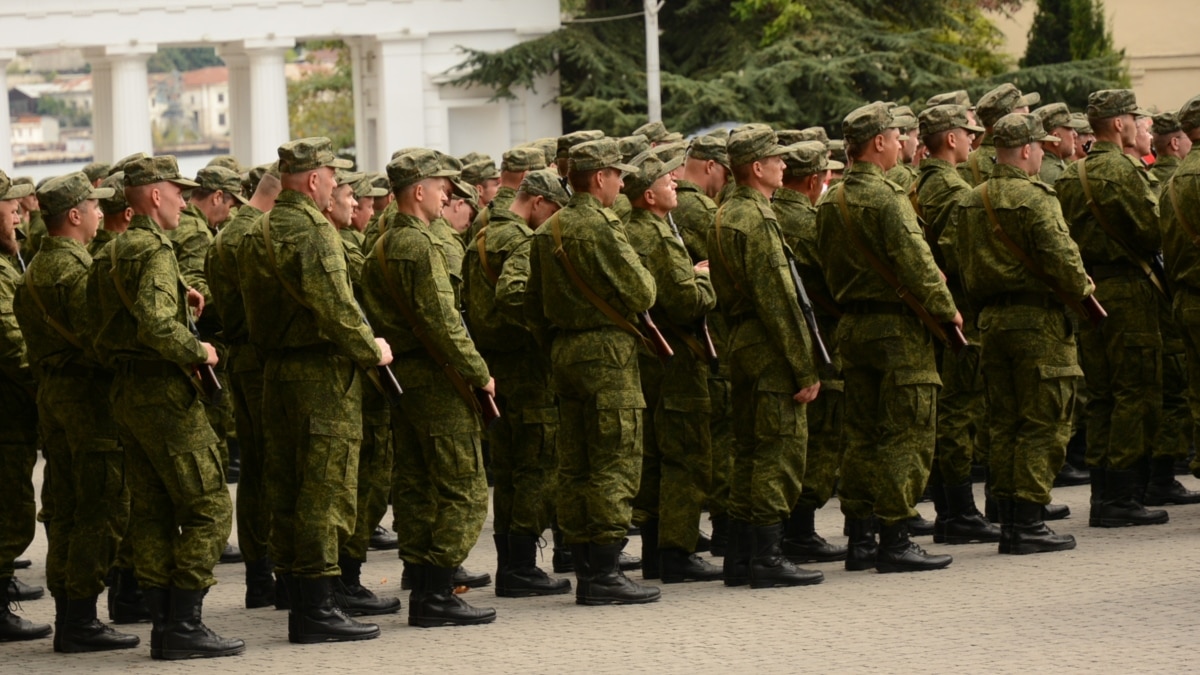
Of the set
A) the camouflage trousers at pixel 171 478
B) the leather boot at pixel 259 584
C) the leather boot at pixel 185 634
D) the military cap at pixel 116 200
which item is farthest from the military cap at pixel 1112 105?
the leather boot at pixel 185 634

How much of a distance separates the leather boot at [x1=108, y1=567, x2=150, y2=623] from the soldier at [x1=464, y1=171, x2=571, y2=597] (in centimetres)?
173

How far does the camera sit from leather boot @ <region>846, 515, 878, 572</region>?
10.9m

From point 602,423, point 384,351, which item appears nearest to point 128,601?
point 384,351

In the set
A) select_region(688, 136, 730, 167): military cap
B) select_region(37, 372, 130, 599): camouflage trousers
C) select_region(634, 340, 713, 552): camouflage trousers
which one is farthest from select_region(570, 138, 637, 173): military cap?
select_region(37, 372, 130, 599): camouflage trousers

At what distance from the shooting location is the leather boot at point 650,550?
36.5 feet

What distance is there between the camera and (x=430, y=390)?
10.0m

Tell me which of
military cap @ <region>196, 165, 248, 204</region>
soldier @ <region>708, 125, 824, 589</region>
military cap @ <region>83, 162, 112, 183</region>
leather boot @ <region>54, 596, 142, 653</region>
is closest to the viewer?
leather boot @ <region>54, 596, 142, 653</region>

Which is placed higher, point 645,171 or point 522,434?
point 645,171

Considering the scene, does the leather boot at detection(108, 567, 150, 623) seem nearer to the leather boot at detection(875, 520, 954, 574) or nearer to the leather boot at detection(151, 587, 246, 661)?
the leather boot at detection(151, 587, 246, 661)

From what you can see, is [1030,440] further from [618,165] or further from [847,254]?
[618,165]

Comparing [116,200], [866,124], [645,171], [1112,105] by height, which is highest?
[1112,105]

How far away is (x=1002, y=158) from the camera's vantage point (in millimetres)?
11047

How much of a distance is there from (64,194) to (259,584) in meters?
2.25

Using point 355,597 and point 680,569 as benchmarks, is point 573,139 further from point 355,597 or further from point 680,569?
point 355,597
